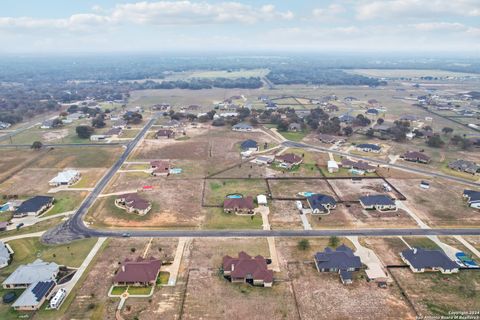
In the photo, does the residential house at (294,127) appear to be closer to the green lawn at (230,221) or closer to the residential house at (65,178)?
the green lawn at (230,221)

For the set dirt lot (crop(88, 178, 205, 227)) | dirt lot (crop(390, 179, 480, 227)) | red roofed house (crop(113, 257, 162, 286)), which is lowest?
dirt lot (crop(88, 178, 205, 227))

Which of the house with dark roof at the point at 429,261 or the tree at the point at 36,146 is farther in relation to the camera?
the tree at the point at 36,146

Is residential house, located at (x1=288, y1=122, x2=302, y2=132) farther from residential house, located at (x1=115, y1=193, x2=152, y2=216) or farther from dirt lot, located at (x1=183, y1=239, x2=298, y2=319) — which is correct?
dirt lot, located at (x1=183, y1=239, x2=298, y2=319)

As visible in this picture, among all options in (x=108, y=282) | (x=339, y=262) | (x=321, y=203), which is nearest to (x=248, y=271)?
(x=339, y=262)

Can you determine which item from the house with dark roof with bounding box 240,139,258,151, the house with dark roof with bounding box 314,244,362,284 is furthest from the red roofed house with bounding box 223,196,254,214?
the house with dark roof with bounding box 240,139,258,151

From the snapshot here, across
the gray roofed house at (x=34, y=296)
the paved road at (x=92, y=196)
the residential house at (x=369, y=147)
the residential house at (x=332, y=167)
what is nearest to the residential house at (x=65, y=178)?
the paved road at (x=92, y=196)

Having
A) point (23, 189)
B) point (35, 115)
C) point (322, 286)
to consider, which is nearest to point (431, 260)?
point (322, 286)
